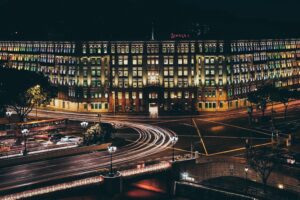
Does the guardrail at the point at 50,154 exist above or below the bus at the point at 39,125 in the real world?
below

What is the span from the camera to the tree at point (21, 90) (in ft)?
437

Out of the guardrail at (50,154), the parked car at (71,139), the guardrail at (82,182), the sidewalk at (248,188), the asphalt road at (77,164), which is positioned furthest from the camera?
the parked car at (71,139)

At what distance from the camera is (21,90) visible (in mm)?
135125

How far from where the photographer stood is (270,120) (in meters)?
145

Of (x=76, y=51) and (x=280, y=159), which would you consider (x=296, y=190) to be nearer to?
(x=280, y=159)

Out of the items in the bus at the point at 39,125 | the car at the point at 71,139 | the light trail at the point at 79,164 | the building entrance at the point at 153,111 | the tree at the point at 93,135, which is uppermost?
the building entrance at the point at 153,111

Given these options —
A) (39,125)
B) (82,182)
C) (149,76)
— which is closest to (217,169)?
(82,182)

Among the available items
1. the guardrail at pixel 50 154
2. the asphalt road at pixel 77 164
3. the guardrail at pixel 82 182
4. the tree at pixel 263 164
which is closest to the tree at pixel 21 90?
the asphalt road at pixel 77 164

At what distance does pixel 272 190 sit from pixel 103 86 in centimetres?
9311

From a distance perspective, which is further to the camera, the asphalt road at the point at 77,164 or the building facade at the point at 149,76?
the building facade at the point at 149,76

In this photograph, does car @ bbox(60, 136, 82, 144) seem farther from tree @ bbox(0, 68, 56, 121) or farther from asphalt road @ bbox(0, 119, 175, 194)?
tree @ bbox(0, 68, 56, 121)

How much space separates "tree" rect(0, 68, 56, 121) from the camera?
133125 mm

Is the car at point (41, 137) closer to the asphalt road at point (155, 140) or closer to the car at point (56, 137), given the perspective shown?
the car at point (56, 137)

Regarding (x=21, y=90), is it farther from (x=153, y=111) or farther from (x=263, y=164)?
(x=263, y=164)
